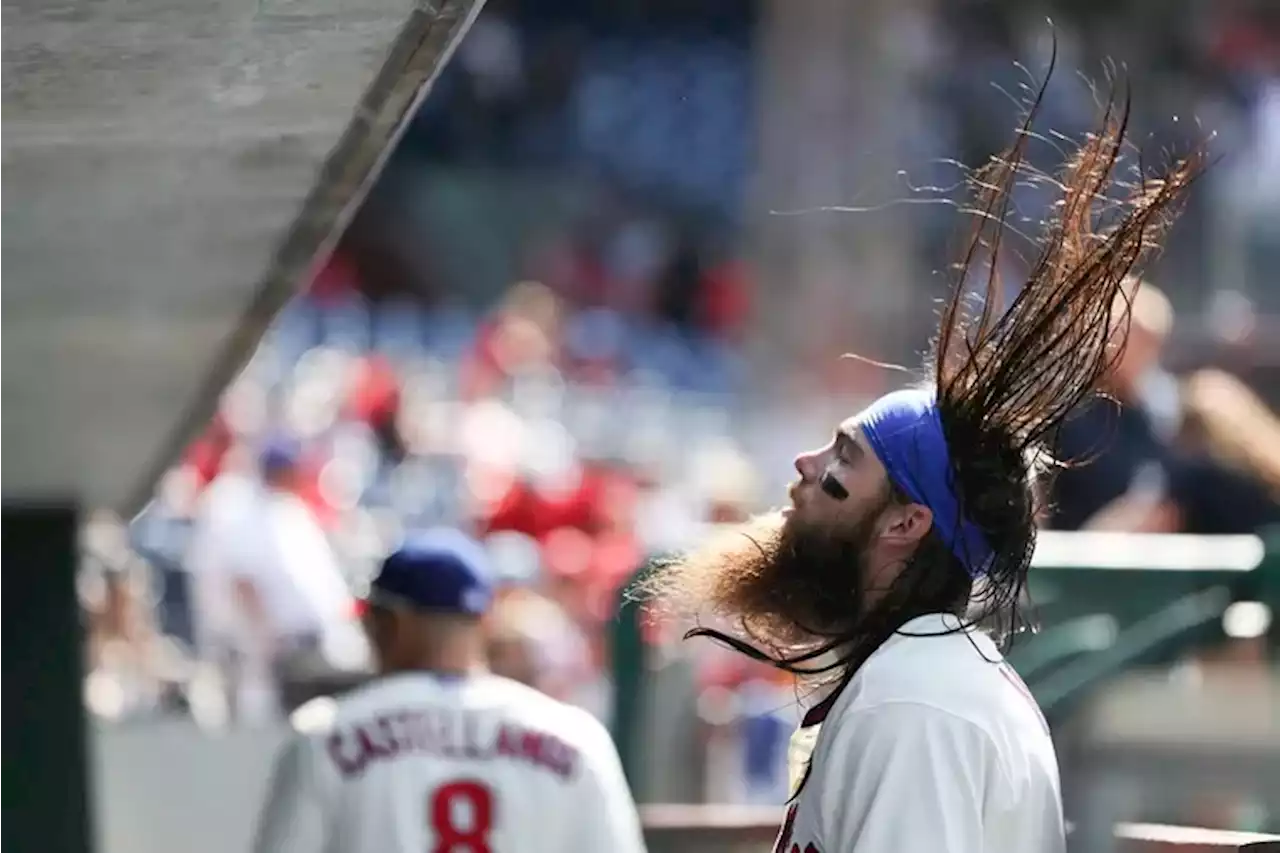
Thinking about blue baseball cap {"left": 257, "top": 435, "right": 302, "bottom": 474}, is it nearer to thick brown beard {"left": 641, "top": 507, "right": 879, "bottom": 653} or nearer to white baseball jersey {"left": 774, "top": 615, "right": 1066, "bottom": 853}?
thick brown beard {"left": 641, "top": 507, "right": 879, "bottom": 653}

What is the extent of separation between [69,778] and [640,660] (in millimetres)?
1644

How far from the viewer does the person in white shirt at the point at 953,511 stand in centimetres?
235

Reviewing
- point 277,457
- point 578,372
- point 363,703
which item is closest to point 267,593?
point 277,457

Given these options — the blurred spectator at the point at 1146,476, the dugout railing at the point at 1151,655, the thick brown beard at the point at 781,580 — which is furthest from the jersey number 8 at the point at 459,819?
the blurred spectator at the point at 1146,476

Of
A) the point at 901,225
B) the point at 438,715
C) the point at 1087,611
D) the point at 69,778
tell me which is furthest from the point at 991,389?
the point at 901,225

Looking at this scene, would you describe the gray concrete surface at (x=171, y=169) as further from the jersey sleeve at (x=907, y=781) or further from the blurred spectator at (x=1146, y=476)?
the blurred spectator at (x=1146, y=476)

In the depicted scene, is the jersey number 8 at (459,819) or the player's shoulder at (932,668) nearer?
the player's shoulder at (932,668)

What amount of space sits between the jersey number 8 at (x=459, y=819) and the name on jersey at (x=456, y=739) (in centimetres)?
7

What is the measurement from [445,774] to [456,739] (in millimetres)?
86

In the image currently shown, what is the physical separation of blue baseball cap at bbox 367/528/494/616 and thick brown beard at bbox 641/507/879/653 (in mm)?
1546

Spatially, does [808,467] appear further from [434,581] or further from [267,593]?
[267,593]

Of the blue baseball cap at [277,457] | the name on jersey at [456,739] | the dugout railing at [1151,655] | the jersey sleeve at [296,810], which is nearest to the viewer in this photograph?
the jersey sleeve at [296,810]

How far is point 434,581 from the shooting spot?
168 inches

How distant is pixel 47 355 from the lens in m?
4.15
